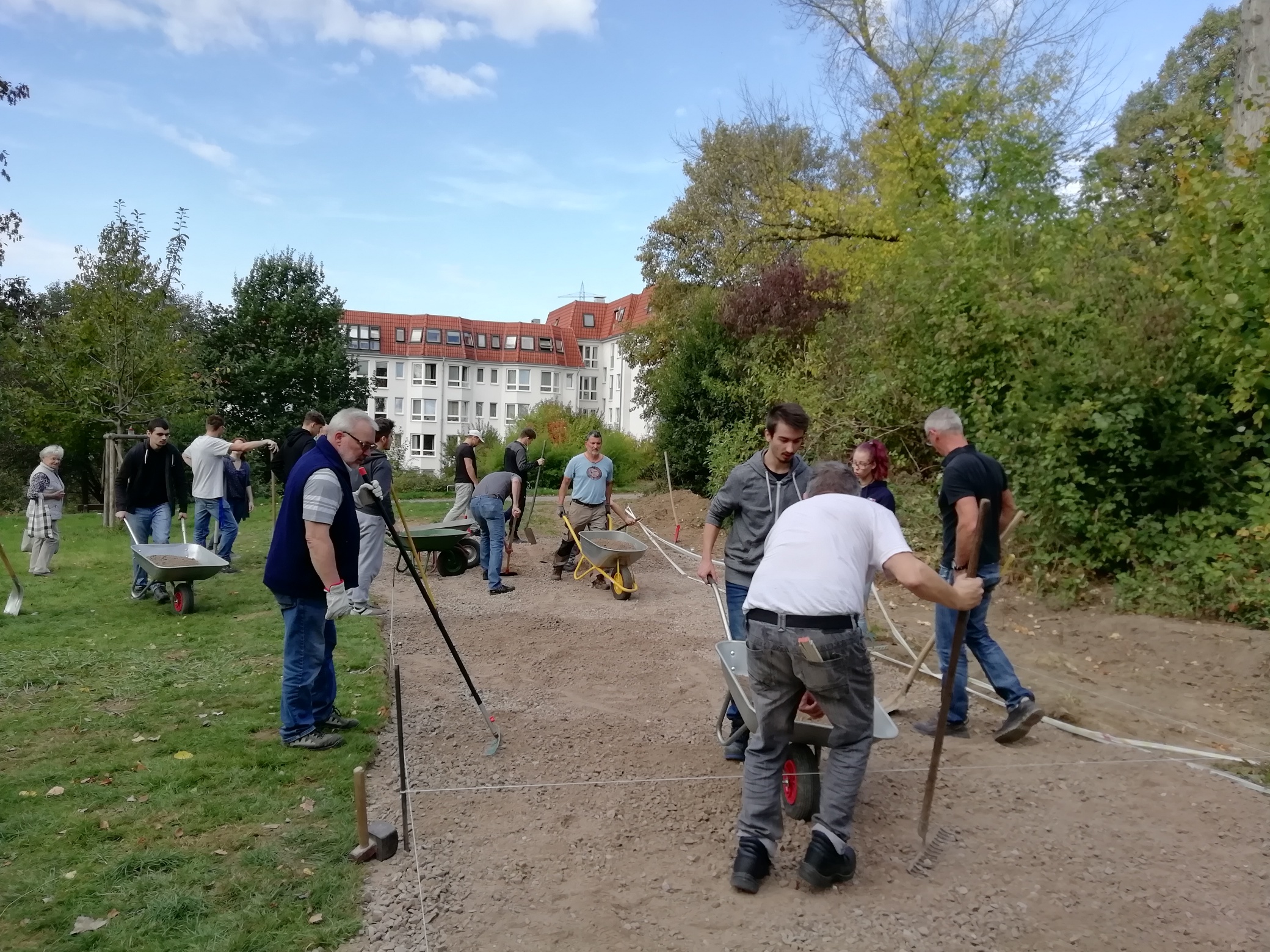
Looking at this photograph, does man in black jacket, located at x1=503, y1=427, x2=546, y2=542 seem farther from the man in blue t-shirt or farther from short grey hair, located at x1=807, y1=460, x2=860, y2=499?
short grey hair, located at x1=807, y1=460, x2=860, y2=499

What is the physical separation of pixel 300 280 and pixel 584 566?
2408 centimetres

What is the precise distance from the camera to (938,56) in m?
15.7

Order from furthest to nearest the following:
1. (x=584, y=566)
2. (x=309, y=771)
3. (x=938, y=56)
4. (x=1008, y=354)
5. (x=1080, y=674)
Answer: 1. (x=938, y=56)
2. (x=584, y=566)
3. (x=1008, y=354)
4. (x=1080, y=674)
5. (x=309, y=771)

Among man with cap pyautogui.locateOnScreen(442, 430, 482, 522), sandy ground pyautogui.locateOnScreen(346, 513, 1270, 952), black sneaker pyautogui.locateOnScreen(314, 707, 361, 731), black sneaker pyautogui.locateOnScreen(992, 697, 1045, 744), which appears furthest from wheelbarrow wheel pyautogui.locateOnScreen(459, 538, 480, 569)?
black sneaker pyautogui.locateOnScreen(992, 697, 1045, 744)

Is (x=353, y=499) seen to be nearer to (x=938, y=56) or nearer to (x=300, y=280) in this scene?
(x=938, y=56)

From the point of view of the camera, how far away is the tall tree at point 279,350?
96.0ft

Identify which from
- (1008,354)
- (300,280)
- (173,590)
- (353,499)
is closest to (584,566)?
(173,590)

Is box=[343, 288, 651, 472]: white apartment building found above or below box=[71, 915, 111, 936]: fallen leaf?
above

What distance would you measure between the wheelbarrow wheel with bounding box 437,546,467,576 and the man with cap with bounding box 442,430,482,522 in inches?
20.9

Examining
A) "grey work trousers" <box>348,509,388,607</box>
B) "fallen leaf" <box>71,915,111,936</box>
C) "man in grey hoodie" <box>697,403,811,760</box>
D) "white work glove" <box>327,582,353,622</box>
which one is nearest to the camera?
"fallen leaf" <box>71,915,111,936</box>

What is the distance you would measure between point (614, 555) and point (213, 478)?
4563 mm

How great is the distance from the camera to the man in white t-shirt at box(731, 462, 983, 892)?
3.37m

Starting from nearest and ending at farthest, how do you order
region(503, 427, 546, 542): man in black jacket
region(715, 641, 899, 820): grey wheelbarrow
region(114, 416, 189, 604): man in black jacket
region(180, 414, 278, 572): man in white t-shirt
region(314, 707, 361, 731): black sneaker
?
1. region(715, 641, 899, 820): grey wheelbarrow
2. region(314, 707, 361, 731): black sneaker
3. region(114, 416, 189, 604): man in black jacket
4. region(180, 414, 278, 572): man in white t-shirt
5. region(503, 427, 546, 542): man in black jacket

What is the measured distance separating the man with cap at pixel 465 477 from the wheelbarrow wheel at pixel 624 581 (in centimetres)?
235
